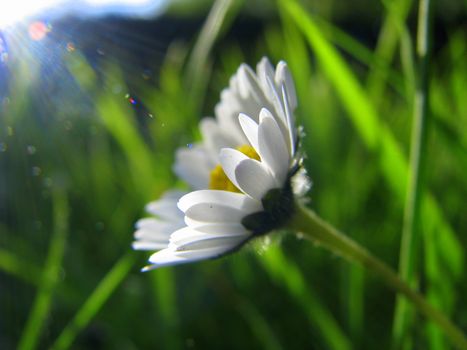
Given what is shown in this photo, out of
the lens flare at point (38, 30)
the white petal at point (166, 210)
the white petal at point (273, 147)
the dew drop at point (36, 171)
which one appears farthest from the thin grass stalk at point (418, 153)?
the dew drop at point (36, 171)

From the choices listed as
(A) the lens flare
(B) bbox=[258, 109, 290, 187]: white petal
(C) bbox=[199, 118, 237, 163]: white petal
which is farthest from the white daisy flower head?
(A) the lens flare

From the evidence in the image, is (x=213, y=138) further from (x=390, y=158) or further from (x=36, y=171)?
(x=36, y=171)

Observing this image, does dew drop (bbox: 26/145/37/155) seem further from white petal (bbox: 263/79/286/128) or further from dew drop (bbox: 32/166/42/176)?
white petal (bbox: 263/79/286/128)

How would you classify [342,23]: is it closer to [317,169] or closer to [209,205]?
[317,169]

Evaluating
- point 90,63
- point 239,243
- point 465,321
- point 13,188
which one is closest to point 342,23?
point 90,63

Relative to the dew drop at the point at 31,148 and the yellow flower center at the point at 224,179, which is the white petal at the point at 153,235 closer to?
the yellow flower center at the point at 224,179
